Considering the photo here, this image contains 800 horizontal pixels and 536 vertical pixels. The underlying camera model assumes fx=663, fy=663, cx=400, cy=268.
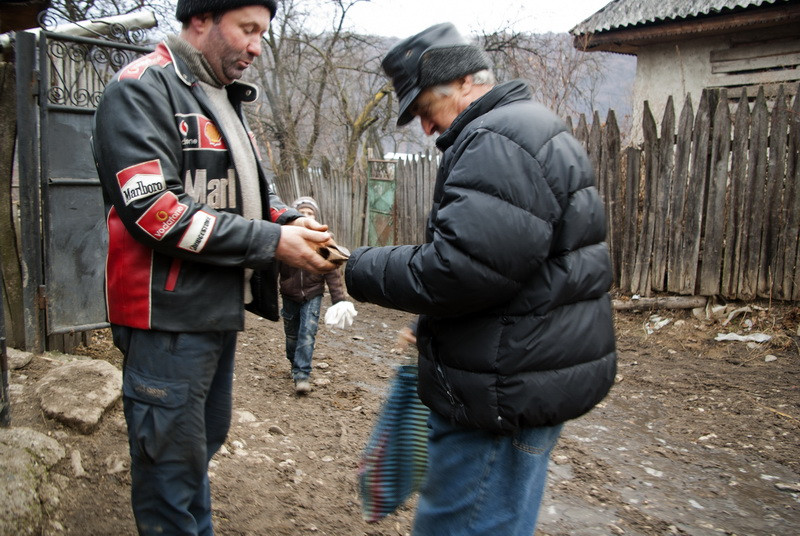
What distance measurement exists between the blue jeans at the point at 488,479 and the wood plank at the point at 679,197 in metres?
5.34

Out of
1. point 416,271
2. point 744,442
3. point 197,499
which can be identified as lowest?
point 744,442

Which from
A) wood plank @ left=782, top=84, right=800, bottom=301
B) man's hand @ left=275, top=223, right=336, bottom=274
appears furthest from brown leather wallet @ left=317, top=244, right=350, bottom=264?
wood plank @ left=782, top=84, right=800, bottom=301

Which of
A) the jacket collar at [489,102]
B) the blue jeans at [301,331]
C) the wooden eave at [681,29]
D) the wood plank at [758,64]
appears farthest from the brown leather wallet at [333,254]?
the wood plank at [758,64]

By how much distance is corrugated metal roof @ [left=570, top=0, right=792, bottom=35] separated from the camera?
8.99 meters

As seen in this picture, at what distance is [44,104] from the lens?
427cm

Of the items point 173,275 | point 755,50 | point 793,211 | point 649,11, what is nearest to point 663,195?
point 793,211

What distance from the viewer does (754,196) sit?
241 inches

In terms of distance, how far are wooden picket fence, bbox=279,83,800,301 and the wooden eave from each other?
288cm

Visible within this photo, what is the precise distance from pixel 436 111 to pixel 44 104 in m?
3.39

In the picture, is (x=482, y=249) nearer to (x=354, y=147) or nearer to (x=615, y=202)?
(x=615, y=202)

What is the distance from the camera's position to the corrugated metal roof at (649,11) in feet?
29.5

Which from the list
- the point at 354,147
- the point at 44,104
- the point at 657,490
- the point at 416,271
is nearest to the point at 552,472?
the point at 657,490

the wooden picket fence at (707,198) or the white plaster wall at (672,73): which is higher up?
the white plaster wall at (672,73)

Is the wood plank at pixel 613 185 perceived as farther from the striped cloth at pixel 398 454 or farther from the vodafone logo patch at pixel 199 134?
the vodafone logo patch at pixel 199 134
